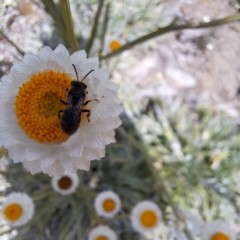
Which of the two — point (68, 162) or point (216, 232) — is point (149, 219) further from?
point (68, 162)

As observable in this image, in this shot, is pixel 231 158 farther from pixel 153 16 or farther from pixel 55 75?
pixel 55 75

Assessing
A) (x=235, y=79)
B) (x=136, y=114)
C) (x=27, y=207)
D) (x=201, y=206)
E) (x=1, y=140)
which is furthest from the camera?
(x=235, y=79)

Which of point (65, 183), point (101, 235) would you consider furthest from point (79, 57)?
point (101, 235)

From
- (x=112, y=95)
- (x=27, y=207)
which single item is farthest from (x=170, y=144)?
(x=112, y=95)

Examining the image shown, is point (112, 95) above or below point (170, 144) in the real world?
above

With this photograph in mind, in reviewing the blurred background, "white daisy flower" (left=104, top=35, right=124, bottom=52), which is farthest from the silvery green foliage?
"white daisy flower" (left=104, top=35, right=124, bottom=52)

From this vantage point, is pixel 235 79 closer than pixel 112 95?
No

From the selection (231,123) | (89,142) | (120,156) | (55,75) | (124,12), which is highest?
(55,75)
